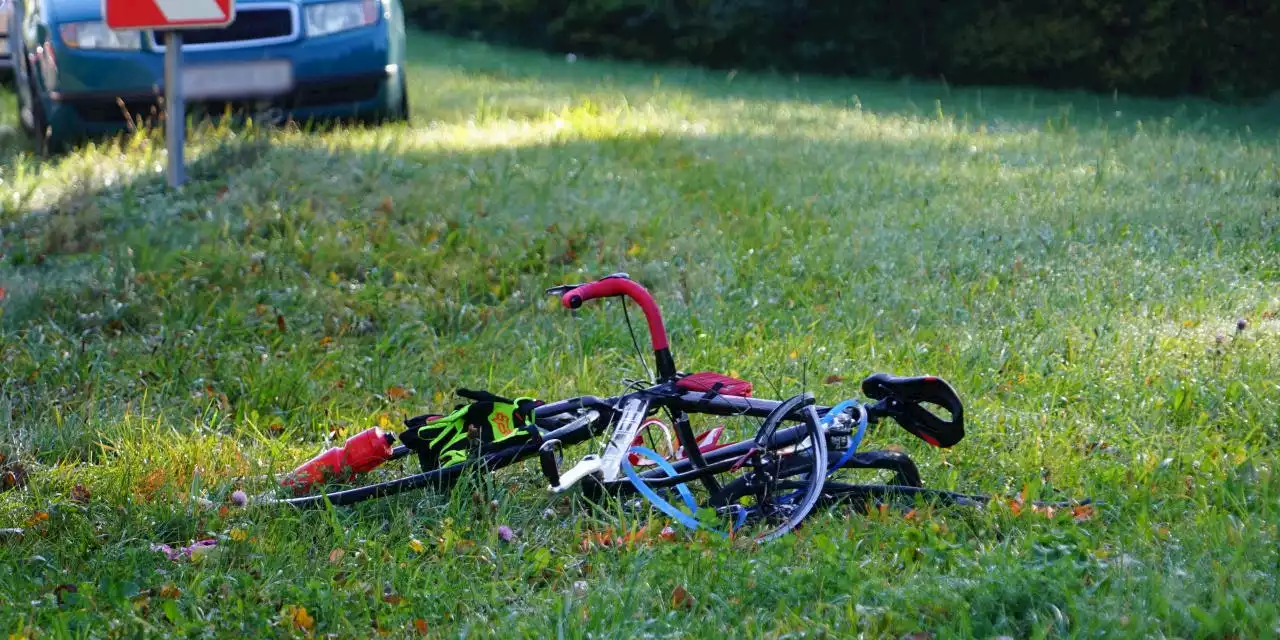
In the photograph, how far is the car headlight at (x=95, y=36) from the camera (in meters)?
7.66

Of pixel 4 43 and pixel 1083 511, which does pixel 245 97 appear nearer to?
pixel 4 43

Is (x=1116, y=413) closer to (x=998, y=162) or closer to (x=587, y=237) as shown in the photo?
(x=587, y=237)

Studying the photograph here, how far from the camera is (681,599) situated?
9.62 feet

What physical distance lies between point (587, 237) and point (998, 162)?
3114 mm

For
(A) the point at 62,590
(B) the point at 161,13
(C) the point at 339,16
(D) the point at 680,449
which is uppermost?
(B) the point at 161,13

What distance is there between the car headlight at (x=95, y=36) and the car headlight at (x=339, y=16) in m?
0.97

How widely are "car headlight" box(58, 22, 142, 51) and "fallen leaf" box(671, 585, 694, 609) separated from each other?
235 inches

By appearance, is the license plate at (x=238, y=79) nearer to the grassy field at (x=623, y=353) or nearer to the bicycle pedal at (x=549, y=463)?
the grassy field at (x=623, y=353)

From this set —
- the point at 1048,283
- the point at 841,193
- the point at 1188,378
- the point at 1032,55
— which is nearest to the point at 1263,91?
the point at 1032,55

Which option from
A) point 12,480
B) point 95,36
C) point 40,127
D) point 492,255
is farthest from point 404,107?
point 12,480

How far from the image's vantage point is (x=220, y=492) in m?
3.69

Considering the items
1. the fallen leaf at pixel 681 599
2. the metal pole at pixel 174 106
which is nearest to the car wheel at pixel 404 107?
the metal pole at pixel 174 106

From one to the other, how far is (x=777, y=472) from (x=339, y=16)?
567 cm

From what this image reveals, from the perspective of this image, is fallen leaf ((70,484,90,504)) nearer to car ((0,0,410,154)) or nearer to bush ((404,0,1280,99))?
car ((0,0,410,154))
